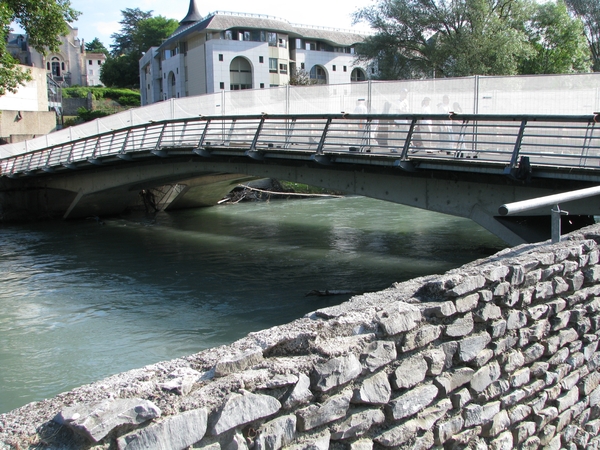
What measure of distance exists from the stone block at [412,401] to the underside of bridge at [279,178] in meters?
8.10

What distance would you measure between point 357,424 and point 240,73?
65463 millimetres

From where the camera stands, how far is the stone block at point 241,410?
3186mm

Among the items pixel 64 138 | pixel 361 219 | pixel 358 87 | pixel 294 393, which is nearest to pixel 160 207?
pixel 64 138

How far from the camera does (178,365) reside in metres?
3.56

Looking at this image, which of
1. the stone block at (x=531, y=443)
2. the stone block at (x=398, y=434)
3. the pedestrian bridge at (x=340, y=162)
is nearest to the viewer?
the stone block at (x=398, y=434)

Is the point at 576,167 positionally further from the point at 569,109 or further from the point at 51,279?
the point at 51,279

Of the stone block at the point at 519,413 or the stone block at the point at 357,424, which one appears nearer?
the stone block at the point at 357,424

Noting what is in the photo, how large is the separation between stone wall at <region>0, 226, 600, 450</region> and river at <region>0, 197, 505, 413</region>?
582cm

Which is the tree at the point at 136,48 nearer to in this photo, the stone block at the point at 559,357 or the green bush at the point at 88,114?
the green bush at the point at 88,114

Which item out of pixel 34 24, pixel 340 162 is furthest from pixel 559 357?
pixel 34 24

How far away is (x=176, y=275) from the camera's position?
54.4 feet

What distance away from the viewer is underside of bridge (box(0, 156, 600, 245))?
43.0ft

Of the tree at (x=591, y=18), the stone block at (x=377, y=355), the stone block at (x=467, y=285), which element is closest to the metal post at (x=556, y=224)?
the stone block at (x=467, y=285)

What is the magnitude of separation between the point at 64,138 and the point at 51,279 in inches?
584
